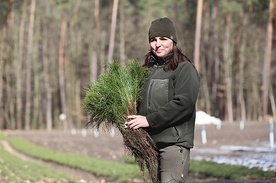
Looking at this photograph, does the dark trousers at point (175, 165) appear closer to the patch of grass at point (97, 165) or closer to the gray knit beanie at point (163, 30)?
→ the gray knit beanie at point (163, 30)

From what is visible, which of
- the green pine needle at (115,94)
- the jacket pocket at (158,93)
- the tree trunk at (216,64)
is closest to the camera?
the jacket pocket at (158,93)

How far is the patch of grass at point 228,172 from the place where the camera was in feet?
47.5

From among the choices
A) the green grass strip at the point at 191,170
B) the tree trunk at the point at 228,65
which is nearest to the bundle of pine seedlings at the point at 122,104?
the green grass strip at the point at 191,170

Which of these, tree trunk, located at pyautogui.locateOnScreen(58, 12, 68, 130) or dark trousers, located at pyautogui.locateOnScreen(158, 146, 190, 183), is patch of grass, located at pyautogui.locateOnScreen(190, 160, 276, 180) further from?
tree trunk, located at pyautogui.locateOnScreen(58, 12, 68, 130)

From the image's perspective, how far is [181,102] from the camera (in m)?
5.46

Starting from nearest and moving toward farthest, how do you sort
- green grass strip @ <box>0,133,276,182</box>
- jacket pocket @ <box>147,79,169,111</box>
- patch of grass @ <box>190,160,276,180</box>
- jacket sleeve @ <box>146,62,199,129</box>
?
jacket sleeve @ <box>146,62,199,129</box> < jacket pocket @ <box>147,79,169,111</box> < patch of grass @ <box>190,160,276,180</box> < green grass strip @ <box>0,133,276,182</box>

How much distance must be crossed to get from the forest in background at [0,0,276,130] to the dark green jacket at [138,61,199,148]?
55279mm

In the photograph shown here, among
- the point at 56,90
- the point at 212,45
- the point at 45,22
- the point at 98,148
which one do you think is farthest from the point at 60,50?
the point at 98,148

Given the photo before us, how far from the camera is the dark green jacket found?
18.0 ft

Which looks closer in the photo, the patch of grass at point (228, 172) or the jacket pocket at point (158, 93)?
the jacket pocket at point (158, 93)

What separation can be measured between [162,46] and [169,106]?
1.83 ft

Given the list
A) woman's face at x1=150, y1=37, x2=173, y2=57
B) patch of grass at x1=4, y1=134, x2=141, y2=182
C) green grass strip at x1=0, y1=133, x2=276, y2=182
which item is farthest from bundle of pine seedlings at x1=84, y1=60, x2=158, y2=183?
patch of grass at x1=4, y1=134, x2=141, y2=182

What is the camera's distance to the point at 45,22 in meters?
65.6

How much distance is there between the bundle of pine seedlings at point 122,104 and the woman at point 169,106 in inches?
3.5
